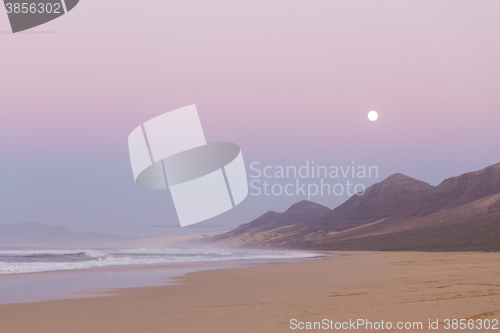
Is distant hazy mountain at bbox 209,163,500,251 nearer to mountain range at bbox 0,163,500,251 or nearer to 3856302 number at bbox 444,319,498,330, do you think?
mountain range at bbox 0,163,500,251

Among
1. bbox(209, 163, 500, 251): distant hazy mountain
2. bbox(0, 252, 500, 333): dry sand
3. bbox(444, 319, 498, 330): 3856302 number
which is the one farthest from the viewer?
bbox(209, 163, 500, 251): distant hazy mountain

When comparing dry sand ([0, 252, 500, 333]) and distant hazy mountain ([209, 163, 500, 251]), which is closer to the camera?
dry sand ([0, 252, 500, 333])

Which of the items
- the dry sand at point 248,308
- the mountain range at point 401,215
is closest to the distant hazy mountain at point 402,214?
the mountain range at point 401,215

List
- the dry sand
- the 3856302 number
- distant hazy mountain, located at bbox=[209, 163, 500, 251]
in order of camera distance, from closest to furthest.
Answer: the 3856302 number < the dry sand < distant hazy mountain, located at bbox=[209, 163, 500, 251]

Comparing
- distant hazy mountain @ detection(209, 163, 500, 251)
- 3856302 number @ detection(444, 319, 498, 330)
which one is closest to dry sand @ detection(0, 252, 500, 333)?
3856302 number @ detection(444, 319, 498, 330)

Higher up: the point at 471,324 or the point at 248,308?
the point at 471,324

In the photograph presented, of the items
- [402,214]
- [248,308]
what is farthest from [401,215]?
[248,308]

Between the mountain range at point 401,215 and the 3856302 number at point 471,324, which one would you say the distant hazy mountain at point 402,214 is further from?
the 3856302 number at point 471,324

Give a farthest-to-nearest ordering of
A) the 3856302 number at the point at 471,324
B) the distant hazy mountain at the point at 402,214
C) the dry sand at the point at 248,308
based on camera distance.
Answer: the distant hazy mountain at the point at 402,214 → the dry sand at the point at 248,308 → the 3856302 number at the point at 471,324

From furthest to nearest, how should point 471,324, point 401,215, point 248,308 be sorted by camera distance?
point 401,215, point 248,308, point 471,324

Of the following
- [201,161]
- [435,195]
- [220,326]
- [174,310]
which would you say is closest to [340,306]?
[220,326]

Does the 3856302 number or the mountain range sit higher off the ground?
the 3856302 number

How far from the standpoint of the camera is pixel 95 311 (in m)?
9.76

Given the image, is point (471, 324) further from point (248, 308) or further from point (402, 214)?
point (402, 214)
